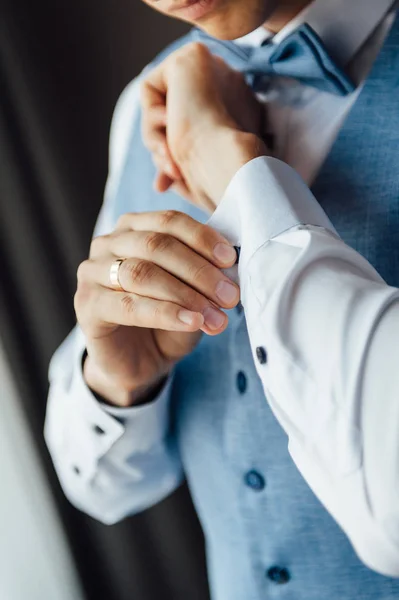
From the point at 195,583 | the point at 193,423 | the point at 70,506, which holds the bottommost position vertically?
the point at 195,583

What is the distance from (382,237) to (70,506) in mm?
693

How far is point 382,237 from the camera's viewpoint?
0.62 m

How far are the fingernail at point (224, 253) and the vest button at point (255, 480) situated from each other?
10.3 inches

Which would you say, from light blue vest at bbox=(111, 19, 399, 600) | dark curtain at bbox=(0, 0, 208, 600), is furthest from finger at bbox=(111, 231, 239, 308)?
dark curtain at bbox=(0, 0, 208, 600)

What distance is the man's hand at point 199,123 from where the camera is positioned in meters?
0.63

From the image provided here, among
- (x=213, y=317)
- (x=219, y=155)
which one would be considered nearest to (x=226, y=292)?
(x=213, y=317)

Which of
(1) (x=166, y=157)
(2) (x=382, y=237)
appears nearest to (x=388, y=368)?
(2) (x=382, y=237)

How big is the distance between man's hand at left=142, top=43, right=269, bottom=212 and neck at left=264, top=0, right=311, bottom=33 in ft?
0.21

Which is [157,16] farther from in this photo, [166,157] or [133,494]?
[133,494]

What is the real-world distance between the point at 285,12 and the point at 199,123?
0.15 m

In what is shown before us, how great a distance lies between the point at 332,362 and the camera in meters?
0.45

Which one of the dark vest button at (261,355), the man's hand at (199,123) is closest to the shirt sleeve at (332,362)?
the dark vest button at (261,355)

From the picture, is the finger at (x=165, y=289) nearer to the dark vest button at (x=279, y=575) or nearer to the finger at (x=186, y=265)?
the finger at (x=186, y=265)

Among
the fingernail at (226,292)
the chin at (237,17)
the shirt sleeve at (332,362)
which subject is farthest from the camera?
the chin at (237,17)
